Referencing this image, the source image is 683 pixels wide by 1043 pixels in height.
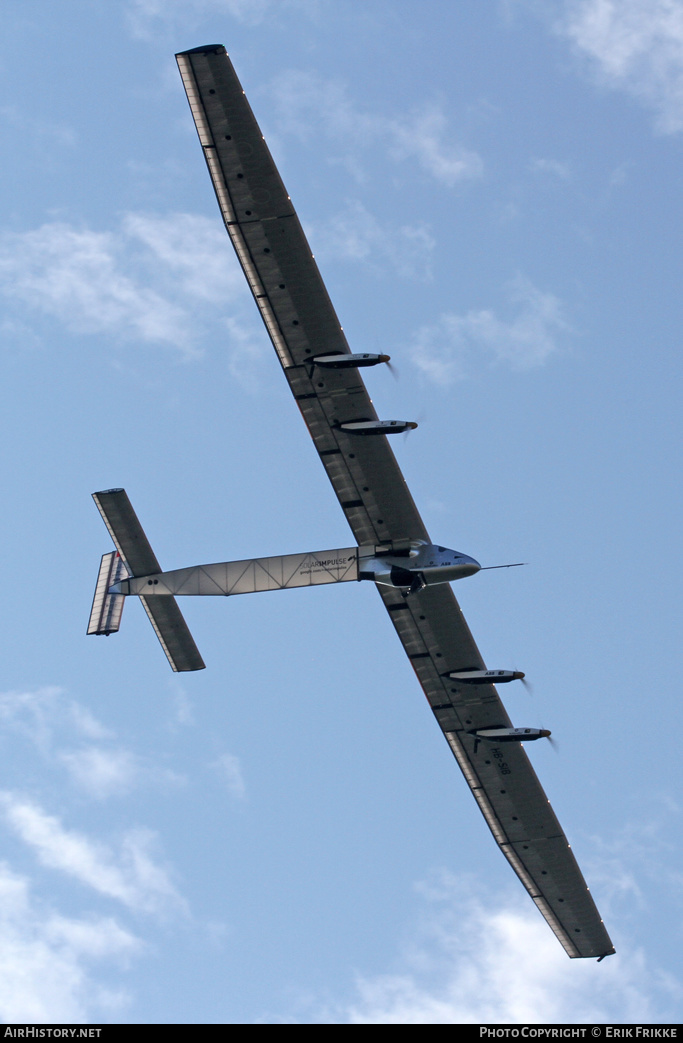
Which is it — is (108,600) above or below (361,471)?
above

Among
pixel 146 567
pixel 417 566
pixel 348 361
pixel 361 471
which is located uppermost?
pixel 348 361

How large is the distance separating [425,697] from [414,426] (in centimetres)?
1753

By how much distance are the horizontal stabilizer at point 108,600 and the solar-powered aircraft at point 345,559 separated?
8 centimetres

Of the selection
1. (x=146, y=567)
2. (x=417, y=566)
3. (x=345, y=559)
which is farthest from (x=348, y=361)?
(x=146, y=567)

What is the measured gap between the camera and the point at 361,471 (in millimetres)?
59938

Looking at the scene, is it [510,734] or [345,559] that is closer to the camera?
[345,559]

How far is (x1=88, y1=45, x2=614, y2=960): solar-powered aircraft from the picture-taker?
2206 inches

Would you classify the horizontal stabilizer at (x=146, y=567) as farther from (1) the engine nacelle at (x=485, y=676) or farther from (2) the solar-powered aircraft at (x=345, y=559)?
(1) the engine nacelle at (x=485, y=676)

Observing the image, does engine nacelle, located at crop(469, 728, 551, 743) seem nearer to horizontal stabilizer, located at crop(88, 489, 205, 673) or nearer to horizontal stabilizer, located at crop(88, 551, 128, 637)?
horizontal stabilizer, located at crop(88, 489, 205, 673)

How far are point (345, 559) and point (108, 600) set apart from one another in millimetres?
14474

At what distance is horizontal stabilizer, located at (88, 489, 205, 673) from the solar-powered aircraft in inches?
2.9

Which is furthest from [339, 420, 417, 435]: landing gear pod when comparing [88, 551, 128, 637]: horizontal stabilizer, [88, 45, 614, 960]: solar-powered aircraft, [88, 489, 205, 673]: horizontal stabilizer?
[88, 551, 128, 637]: horizontal stabilizer

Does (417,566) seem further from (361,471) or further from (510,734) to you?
(510,734)
